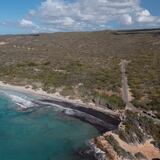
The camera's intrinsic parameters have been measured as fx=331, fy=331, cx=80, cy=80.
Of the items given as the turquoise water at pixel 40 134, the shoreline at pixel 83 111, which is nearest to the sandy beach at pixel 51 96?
the shoreline at pixel 83 111

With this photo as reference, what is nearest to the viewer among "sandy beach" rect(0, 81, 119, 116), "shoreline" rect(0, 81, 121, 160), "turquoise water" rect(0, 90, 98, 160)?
"turquoise water" rect(0, 90, 98, 160)

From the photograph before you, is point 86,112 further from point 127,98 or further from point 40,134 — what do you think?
point 40,134

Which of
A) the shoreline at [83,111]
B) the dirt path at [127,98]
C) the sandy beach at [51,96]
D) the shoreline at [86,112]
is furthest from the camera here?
the sandy beach at [51,96]

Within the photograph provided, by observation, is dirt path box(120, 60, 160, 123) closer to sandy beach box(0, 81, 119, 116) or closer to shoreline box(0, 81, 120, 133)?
sandy beach box(0, 81, 119, 116)

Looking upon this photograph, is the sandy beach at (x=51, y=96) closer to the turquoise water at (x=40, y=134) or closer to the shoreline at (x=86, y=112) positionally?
the shoreline at (x=86, y=112)

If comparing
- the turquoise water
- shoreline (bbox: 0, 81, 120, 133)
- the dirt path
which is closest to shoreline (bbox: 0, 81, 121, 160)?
shoreline (bbox: 0, 81, 120, 133)

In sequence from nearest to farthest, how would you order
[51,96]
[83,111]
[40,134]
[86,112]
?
[40,134]
[86,112]
[83,111]
[51,96]

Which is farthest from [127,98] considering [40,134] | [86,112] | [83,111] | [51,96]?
[40,134]

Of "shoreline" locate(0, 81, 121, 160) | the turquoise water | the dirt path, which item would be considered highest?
the dirt path

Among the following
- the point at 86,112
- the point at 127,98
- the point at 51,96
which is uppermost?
the point at 127,98

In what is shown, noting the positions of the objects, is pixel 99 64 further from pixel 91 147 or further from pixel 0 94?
pixel 91 147
